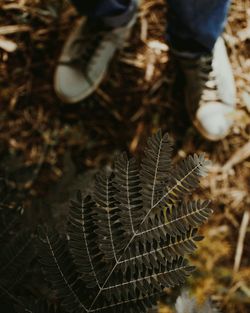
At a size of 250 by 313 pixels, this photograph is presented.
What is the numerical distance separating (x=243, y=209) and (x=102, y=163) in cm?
73

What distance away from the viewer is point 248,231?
213 centimetres

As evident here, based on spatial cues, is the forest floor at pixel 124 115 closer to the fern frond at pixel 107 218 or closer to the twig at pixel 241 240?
the twig at pixel 241 240

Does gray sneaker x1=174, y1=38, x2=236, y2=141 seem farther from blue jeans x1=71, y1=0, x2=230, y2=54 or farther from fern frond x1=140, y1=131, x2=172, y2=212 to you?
fern frond x1=140, y1=131, x2=172, y2=212

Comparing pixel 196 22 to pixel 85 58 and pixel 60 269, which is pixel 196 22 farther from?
pixel 60 269

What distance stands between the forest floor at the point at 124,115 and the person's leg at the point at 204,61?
0.10m

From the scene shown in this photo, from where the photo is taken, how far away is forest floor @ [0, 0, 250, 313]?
2.12 meters

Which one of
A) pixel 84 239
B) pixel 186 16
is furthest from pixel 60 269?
pixel 186 16

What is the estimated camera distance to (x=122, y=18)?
195cm

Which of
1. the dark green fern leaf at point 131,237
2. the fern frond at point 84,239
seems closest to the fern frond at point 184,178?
the dark green fern leaf at point 131,237

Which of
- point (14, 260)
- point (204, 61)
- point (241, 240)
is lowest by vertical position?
point (241, 240)

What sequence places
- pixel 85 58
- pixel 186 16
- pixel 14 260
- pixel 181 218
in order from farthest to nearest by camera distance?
1. pixel 85 58
2. pixel 186 16
3. pixel 14 260
4. pixel 181 218

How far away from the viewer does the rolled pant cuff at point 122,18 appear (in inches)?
75.7

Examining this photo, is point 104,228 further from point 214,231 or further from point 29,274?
point 214,231

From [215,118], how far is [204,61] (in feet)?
1.02
